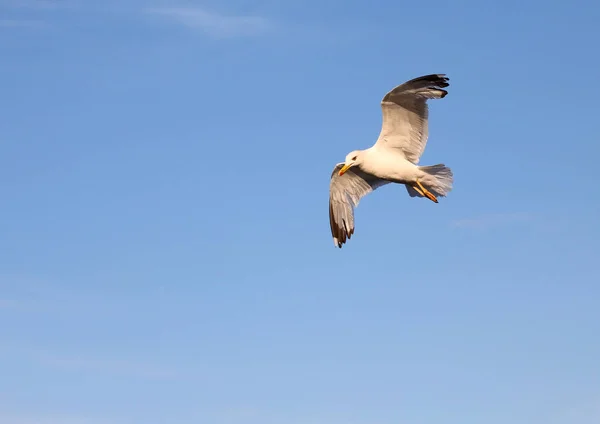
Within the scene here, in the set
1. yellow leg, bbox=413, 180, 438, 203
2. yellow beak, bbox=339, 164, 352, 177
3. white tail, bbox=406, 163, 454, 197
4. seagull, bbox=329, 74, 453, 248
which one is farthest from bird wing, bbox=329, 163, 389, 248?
white tail, bbox=406, 163, 454, 197

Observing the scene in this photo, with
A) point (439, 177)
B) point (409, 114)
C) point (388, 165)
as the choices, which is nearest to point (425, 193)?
point (439, 177)

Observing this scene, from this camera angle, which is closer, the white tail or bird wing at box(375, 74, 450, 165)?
bird wing at box(375, 74, 450, 165)

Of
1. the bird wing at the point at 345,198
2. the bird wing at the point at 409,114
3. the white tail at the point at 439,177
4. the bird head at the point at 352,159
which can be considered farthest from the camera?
the bird wing at the point at 345,198

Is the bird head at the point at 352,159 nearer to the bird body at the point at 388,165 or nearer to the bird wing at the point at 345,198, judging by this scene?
the bird body at the point at 388,165

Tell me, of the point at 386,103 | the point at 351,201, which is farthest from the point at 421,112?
the point at 351,201

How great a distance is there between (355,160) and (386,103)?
5.77 ft

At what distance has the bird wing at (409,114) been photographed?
24250 mm

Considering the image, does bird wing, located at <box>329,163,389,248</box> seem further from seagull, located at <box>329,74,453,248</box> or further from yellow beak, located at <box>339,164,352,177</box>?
yellow beak, located at <box>339,164,352,177</box>

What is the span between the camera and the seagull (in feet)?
80.0

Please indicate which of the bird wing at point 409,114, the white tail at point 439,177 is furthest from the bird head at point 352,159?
the white tail at point 439,177

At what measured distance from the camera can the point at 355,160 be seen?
2578 centimetres

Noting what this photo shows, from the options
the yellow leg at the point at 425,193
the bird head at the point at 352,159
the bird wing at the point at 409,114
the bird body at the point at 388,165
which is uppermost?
the bird wing at the point at 409,114

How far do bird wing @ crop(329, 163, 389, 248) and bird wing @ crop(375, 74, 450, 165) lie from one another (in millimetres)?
1819

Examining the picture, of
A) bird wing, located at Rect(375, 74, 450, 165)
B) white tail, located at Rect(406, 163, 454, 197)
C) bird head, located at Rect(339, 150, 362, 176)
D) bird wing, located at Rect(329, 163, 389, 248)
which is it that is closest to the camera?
bird wing, located at Rect(375, 74, 450, 165)
